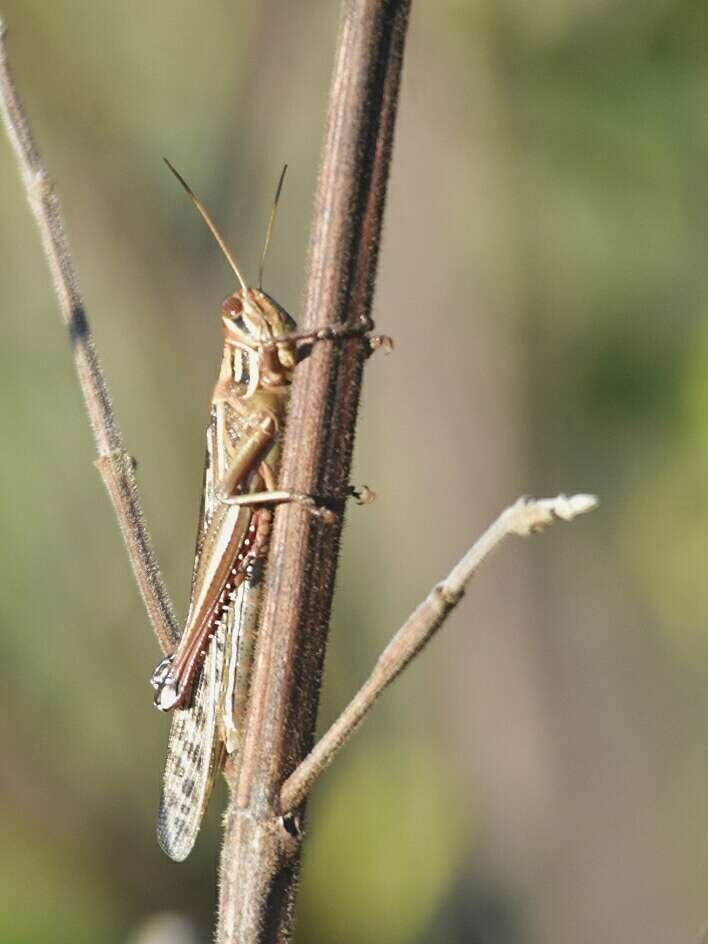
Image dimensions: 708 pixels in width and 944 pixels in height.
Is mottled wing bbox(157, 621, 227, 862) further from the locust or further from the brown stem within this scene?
the brown stem

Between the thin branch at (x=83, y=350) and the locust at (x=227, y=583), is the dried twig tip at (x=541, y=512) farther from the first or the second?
the locust at (x=227, y=583)

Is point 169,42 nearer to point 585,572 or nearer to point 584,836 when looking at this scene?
point 585,572

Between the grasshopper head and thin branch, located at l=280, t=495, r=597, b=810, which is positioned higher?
the grasshopper head

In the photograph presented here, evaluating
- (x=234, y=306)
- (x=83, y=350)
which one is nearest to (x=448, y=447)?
(x=234, y=306)

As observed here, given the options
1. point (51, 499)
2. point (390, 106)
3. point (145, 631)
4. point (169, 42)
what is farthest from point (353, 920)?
point (169, 42)

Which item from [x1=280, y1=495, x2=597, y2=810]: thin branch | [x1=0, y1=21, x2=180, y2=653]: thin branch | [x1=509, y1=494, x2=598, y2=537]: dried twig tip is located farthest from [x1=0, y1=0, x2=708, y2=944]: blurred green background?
[x1=509, y1=494, x2=598, y2=537]: dried twig tip

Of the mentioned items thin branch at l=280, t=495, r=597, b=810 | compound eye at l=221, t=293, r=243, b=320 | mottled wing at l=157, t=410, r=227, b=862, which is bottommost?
mottled wing at l=157, t=410, r=227, b=862
